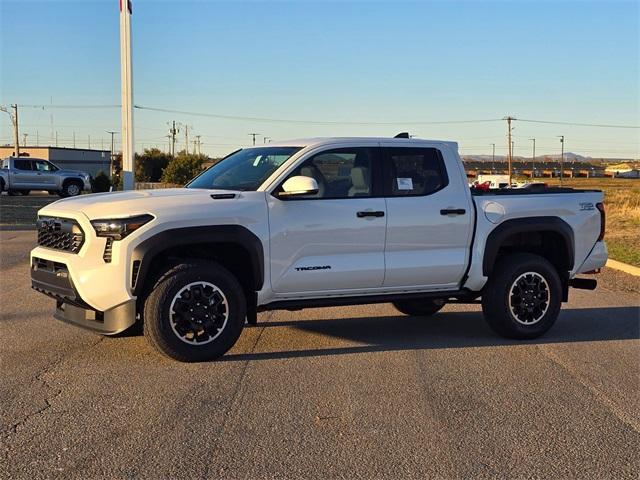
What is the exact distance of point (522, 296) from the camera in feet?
23.5

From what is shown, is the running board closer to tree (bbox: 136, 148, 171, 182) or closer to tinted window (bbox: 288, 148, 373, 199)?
tinted window (bbox: 288, 148, 373, 199)

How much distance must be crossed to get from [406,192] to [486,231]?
918 millimetres

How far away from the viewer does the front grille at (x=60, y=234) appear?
5855 mm

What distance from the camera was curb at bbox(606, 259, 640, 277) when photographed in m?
11.9

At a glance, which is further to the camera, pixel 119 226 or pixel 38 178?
pixel 38 178

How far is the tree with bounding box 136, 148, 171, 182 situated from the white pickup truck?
6743 cm

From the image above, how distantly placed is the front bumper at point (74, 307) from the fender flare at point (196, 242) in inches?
8.5

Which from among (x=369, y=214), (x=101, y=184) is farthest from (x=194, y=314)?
(x=101, y=184)

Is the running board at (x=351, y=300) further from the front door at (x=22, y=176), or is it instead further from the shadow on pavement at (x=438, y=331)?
the front door at (x=22, y=176)

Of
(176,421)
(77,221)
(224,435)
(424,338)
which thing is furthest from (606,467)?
(77,221)

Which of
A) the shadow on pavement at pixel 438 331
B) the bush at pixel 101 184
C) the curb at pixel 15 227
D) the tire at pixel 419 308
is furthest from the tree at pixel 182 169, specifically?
the shadow on pavement at pixel 438 331

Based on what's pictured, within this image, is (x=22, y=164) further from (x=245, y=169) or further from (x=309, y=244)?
(x=309, y=244)

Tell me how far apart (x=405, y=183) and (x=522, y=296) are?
5.56 feet

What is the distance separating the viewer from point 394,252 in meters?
6.61
